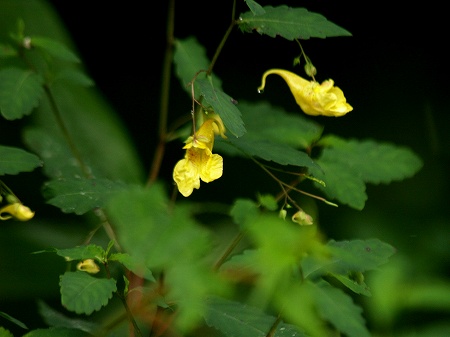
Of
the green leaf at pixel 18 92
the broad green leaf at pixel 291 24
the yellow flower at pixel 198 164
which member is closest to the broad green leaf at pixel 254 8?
the broad green leaf at pixel 291 24

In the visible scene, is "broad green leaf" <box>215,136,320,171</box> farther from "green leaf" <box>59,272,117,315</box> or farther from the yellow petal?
"green leaf" <box>59,272,117,315</box>

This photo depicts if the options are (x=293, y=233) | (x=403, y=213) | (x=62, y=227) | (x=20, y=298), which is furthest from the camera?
(x=403, y=213)

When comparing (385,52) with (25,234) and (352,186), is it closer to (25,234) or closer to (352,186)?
(25,234)

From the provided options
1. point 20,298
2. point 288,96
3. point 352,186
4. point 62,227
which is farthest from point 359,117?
point 352,186

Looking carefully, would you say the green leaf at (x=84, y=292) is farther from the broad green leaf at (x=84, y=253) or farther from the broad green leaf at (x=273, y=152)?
the broad green leaf at (x=273, y=152)

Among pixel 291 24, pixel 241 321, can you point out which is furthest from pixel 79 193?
pixel 291 24
